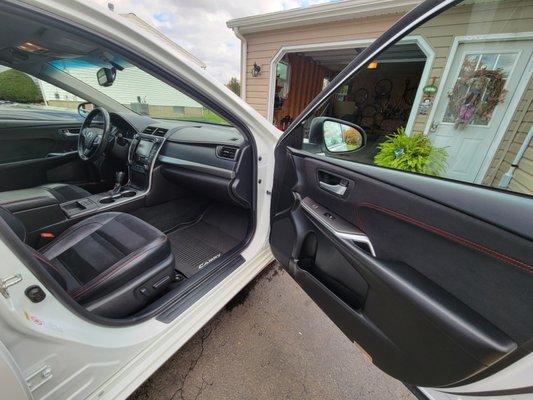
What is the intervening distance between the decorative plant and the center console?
1.97 meters

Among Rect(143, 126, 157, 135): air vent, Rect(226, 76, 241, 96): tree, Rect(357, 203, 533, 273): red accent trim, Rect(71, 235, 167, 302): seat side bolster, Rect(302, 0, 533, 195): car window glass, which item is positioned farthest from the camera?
Rect(226, 76, 241, 96): tree

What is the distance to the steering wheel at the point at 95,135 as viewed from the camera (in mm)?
2172

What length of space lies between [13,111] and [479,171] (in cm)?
367

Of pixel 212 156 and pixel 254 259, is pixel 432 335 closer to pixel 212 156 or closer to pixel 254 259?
pixel 254 259

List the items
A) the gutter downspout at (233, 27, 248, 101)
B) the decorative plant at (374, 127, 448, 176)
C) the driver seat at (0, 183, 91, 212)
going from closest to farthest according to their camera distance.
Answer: the decorative plant at (374, 127, 448, 176) < the driver seat at (0, 183, 91, 212) < the gutter downspout at (233, 27, 248, 101)

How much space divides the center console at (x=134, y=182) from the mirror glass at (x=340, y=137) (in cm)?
164

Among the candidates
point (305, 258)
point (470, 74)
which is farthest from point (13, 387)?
point (470, 74)

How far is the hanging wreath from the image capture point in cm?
69

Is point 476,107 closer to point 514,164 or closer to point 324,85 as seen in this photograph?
point 514,164

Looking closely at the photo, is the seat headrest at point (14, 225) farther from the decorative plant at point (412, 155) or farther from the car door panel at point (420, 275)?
the decorative plant at point (412, 155)

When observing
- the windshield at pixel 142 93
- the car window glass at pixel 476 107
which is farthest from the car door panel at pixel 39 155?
the car window glass at pixel 476 107

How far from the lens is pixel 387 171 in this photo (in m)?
0.84

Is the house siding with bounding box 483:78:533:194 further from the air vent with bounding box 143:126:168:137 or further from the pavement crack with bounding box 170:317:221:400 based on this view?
the air vent with bounding box 143:126:168:137

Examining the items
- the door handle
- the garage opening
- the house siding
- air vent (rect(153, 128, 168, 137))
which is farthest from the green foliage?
the garage opening
